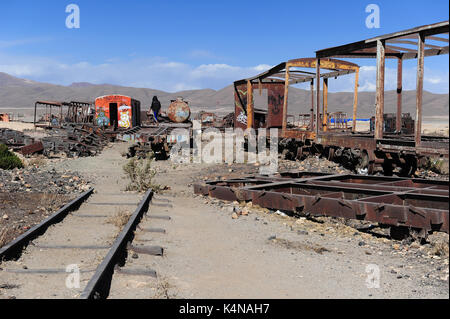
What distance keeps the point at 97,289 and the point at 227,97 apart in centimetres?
12731

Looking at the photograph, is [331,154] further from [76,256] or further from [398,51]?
[76,256]

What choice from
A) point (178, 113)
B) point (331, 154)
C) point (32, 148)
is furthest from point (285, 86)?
point (178, 113)

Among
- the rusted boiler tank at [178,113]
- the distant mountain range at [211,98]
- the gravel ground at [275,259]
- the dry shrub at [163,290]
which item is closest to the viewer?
the dry shrub at [163,290]

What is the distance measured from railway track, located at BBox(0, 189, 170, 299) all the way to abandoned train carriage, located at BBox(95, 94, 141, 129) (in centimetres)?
2302

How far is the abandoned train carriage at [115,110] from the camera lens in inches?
1195

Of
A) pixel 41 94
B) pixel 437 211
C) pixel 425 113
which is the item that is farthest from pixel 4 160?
pixel 41 94

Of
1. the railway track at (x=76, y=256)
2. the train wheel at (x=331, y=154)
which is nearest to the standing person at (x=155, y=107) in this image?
the train wheel at (x=331, y=154)

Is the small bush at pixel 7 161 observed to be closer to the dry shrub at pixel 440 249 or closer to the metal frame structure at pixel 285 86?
the metal frame structure at pixel 285 86

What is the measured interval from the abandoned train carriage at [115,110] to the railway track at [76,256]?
906 inches

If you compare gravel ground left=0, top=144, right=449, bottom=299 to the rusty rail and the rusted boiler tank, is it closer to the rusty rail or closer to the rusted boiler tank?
the rusty rail

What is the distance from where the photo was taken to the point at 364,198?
20.6 feet

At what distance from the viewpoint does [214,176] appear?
12672mm

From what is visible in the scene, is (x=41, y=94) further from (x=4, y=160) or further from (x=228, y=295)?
(x=228, y=295)

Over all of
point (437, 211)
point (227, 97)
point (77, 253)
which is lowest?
point (77, 253)
